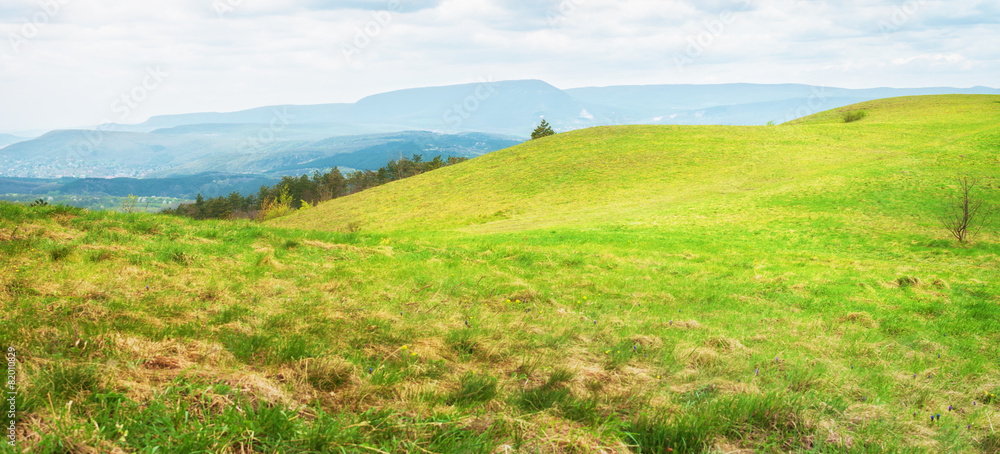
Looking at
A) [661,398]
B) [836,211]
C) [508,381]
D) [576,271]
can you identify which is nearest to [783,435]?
[661,398]

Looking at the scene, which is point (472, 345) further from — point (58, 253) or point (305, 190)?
point (305, 190)

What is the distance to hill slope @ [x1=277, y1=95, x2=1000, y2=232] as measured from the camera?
105 ft

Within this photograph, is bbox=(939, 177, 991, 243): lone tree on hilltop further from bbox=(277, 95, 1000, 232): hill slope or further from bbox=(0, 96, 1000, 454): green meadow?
bbox=(277, 95, 1000, 232): hill slope

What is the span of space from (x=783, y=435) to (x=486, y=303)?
5456 mm

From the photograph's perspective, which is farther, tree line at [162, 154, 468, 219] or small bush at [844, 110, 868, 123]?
tree line at [162, 154, 468, 219]

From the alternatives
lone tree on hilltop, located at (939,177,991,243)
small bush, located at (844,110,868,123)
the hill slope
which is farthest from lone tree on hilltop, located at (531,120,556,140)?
lone tree on hilltop, located at (939,177,991,243)

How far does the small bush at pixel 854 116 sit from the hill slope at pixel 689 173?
3.37ft

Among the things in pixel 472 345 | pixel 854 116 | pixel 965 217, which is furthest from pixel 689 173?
pixel 472 345

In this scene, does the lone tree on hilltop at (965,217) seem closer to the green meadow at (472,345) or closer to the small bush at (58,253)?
the green meadow at (472,345)

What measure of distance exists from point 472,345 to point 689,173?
141 ft

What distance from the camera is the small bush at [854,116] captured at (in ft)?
201

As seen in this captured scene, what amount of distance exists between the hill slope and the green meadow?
13753 millimetres

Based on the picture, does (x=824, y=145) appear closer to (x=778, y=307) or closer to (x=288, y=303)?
(x=778, y=307)

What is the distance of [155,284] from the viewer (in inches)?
260
